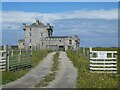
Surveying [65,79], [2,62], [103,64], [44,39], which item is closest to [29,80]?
[65,79]

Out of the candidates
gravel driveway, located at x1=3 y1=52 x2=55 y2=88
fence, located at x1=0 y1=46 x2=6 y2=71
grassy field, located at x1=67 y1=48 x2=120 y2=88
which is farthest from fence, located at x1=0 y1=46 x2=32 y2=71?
grassy field, located at x1=67 y1=48 x2=120 y2=88

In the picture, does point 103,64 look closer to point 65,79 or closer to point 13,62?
point 65,79

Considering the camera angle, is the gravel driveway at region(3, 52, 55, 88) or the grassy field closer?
the grassy field

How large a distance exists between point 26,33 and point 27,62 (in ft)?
273

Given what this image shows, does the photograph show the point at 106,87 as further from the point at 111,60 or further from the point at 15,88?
the point at 111,60

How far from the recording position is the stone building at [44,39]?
107625 millimetres

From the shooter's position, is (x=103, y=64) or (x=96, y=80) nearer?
(x=96, y=80)

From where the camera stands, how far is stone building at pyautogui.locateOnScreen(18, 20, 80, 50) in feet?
353

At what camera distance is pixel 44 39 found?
107m

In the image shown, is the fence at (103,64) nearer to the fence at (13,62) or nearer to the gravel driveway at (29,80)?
the gravel driveway at (29,80)

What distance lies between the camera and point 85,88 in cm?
1441

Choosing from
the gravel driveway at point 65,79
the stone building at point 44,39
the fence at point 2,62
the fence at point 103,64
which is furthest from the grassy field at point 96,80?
the stone building at point 44,39

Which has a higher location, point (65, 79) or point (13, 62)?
point (13, 62)

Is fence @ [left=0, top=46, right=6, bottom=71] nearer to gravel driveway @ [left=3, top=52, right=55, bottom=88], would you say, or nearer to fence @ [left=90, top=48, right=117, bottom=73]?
gravel driveway @ [left=3, top=52, right=55, bottom=88]
